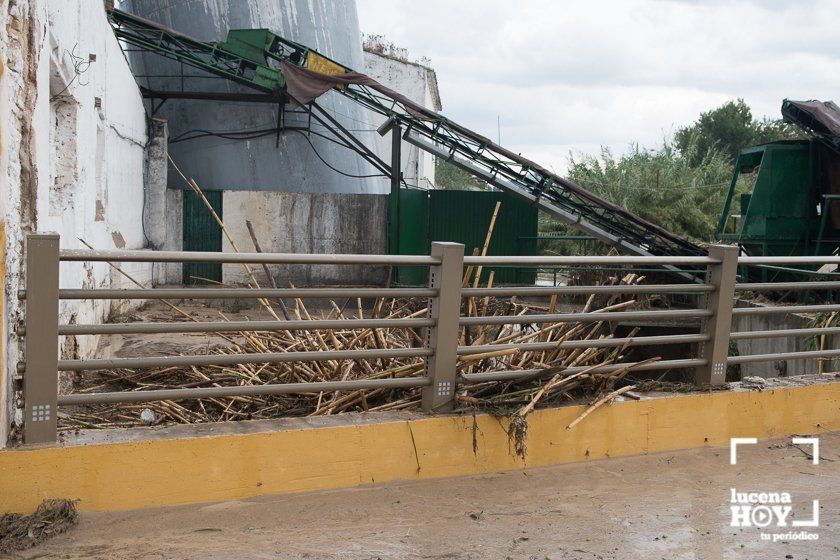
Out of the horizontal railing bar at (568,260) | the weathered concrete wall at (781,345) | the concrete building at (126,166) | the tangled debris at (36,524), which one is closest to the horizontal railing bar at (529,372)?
the horizontal railing bar at (568,260)

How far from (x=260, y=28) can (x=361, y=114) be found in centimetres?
448

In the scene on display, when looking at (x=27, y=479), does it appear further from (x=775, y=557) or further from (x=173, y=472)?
(x=775, y=557)

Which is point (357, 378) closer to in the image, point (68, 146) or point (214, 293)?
point (214, 293)

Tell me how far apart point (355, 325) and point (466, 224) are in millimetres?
15903

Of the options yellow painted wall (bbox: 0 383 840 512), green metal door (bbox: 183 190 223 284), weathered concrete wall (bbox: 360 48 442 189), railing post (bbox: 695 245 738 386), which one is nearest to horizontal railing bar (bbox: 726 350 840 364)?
railing post (bbox: 695 245 738 386)

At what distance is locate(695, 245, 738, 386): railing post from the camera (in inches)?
246

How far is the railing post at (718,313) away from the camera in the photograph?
6242 millimetres

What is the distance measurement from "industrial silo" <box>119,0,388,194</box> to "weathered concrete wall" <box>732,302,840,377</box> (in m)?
11.8

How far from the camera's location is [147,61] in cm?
2134

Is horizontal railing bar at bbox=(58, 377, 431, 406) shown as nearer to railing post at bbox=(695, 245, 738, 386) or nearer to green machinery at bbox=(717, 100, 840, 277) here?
railing post at bbox=(695, 245, 738, 386)

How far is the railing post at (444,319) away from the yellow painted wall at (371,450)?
25 centimetres

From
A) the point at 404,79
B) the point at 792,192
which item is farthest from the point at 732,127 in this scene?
the point at 792,192

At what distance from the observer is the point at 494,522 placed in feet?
15.6

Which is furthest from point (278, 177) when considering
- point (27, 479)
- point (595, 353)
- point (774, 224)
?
point (27, 479)
